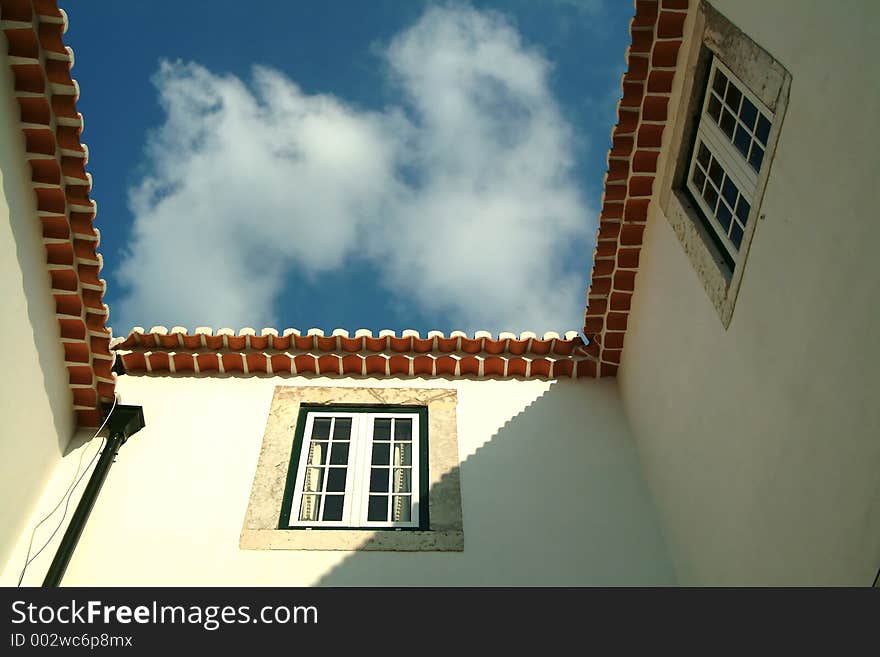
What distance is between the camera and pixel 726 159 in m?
5.60

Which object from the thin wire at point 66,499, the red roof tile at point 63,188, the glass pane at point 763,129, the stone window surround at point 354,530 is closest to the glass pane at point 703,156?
the glass pane at point 763,129

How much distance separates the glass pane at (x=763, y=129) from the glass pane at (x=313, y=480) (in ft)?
12.8

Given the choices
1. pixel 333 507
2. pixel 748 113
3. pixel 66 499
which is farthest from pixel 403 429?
pixel 748 113

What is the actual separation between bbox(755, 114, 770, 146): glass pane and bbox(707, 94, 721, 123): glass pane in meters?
0.67

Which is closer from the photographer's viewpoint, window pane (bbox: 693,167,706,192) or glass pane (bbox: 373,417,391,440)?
window pane (bbox: 693,167,706,192)

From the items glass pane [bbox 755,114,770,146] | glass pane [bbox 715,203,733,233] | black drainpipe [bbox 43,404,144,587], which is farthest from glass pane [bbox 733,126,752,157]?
black drainpipe [bbox 43,404,144,587]

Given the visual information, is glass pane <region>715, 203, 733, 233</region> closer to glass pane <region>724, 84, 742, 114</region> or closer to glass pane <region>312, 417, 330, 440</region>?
glass pane <region>724, 84, 742, 114</region>

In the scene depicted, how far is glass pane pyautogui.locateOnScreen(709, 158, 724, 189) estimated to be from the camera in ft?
18.9

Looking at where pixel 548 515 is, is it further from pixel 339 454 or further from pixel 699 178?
pixel 699 178

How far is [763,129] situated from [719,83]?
A: 864 millimetres

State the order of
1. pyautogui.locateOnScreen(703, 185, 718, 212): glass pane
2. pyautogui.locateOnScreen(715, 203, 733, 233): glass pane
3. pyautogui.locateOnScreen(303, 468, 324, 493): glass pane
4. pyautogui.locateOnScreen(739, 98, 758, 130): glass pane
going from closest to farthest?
pyautogui.locateOnScreen(739, 98, 758, 130): glass pane < pyautogui.locateOnScreen(715, 203, 733, 233): glass pane < pyautogui.locateOnScreen(703, 185, 718, 212): glass pane < pyautogui.locateOnScreen(303, 468, 324, 493): glass pane
